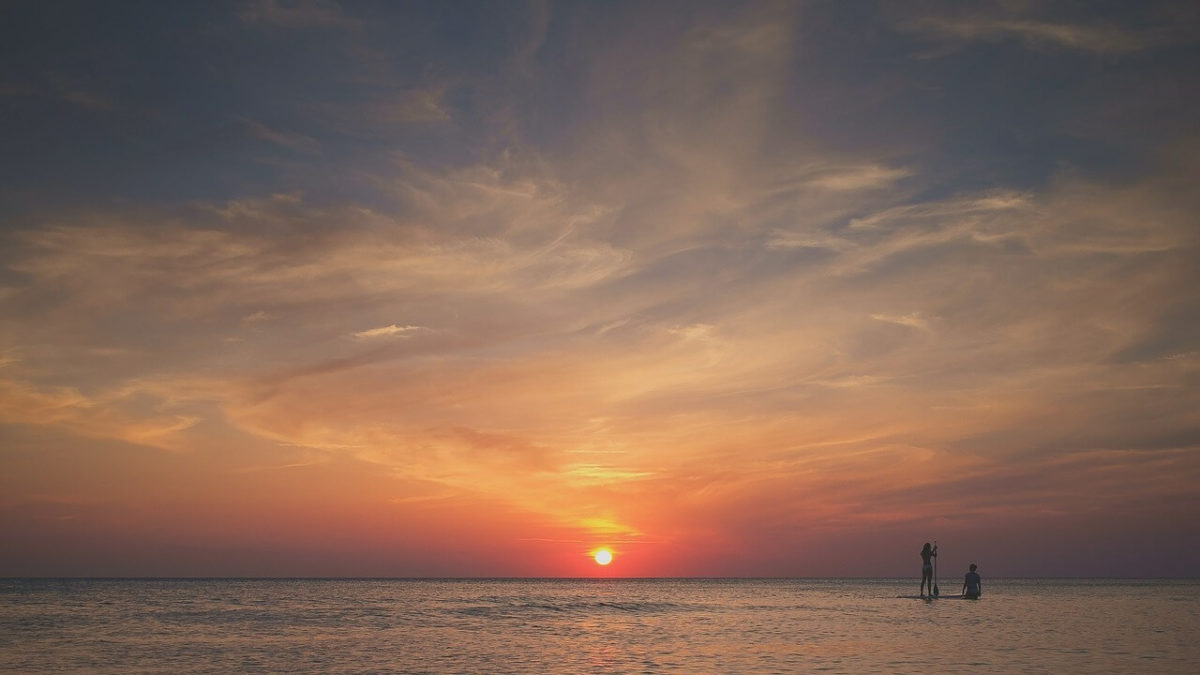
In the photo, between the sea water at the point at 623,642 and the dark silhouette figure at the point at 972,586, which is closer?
the sea water at the point at 623,642

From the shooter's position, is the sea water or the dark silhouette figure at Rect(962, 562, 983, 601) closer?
the sea water

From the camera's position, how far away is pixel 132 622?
46.7 meters

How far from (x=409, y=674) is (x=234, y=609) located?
4239cm

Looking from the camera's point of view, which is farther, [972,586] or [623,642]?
[972,586]

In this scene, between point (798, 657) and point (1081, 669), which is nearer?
point (1081, 669)

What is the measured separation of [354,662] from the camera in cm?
2692

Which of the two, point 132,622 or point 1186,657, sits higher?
point 1186,657

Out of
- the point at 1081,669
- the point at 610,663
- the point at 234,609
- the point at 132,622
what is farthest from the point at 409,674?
the point at 234,609

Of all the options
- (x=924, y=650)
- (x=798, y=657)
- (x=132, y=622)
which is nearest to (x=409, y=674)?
(x=798, y=657)

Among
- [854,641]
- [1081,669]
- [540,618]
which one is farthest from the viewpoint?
[540,618]

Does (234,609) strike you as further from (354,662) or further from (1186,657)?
(1186,657)

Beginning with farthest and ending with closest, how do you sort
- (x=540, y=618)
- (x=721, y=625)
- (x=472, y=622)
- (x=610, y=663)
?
(x=540, y=618)
(x=472, y=622)
(x=721, y=625)
(x=610, y=663)

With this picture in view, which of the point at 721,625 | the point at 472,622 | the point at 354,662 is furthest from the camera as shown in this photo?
the point at 472,622

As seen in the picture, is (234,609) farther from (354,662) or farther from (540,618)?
(354,662)
